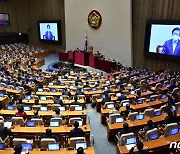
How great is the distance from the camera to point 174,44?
1964cm

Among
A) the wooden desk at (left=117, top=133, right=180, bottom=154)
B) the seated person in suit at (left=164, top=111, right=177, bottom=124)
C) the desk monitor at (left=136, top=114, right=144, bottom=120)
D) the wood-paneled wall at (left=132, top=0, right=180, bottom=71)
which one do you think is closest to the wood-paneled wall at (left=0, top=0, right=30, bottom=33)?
the wood-paneled wall at (left=132, top=0, right=180, bottom=71)

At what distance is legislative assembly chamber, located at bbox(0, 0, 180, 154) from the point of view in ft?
28.0

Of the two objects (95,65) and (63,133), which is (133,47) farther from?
(63,133)

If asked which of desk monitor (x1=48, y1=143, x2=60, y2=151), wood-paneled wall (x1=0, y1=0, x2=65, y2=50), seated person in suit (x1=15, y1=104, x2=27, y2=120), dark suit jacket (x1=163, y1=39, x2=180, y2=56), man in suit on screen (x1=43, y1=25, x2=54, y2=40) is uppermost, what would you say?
wood-paneled wall (x1=0, y1=0, x2=65, y2=50)

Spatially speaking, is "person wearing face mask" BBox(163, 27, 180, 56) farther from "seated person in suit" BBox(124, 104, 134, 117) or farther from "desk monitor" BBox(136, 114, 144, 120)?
"desk monitor" BBox(136, 114, 144, 120)

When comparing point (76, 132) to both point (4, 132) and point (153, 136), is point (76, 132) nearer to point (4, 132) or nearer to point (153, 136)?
point (4, 132)

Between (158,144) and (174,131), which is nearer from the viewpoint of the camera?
(158,144)

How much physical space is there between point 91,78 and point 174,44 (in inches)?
283

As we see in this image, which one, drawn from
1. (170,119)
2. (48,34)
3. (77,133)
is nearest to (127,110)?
(170,119)

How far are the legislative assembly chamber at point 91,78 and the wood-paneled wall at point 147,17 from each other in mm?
84

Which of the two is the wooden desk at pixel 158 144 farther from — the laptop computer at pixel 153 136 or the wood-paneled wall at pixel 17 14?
the wood-paneled wall at pixel 17 14

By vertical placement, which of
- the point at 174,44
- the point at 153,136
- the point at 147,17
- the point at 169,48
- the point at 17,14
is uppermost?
the point at 17,14

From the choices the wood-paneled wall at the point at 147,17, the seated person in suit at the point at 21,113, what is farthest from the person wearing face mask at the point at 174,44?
the seated person in suit at the point at 21,113

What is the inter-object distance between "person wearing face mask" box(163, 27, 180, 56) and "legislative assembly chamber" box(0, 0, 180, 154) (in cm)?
8
